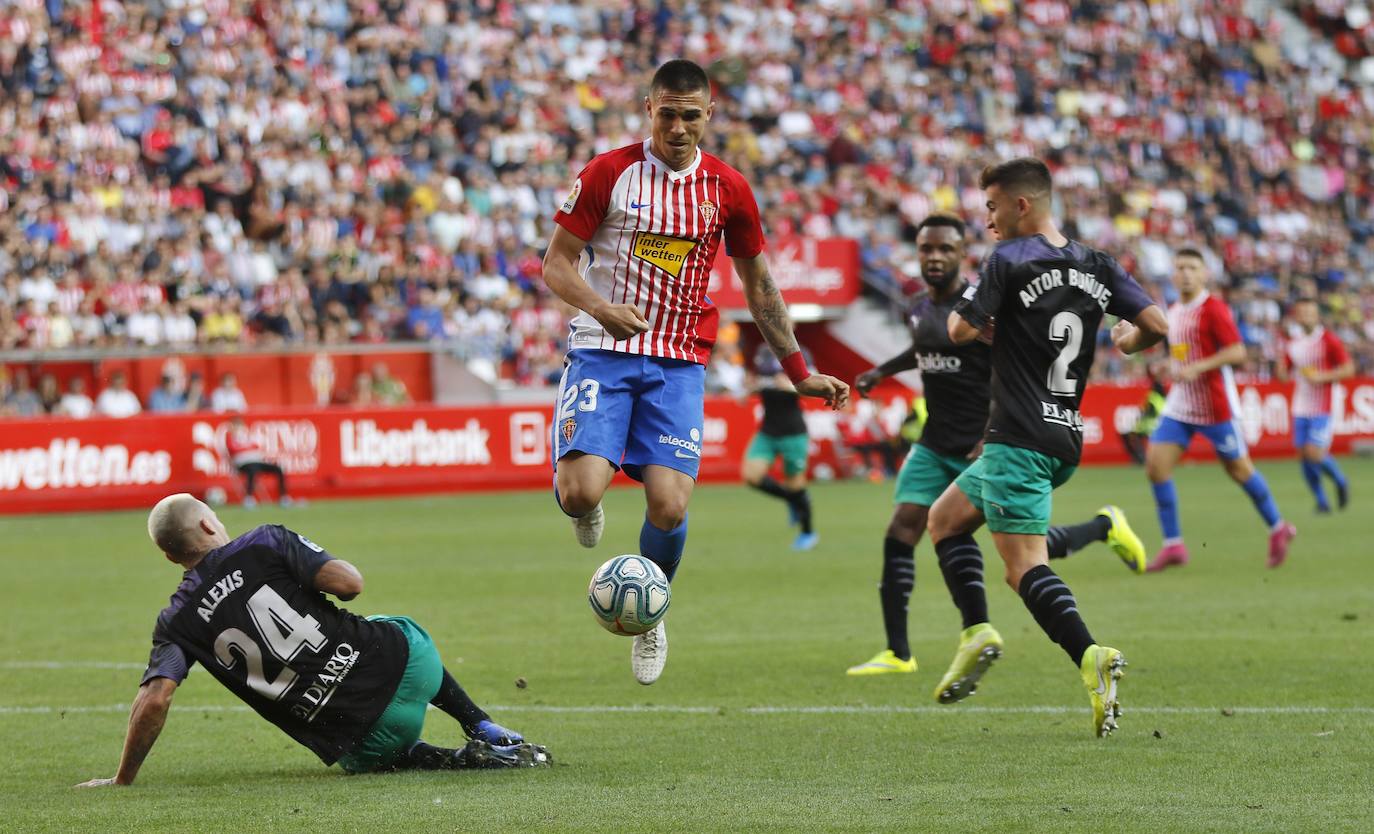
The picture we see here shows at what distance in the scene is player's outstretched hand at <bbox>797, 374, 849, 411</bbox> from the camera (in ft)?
26.1

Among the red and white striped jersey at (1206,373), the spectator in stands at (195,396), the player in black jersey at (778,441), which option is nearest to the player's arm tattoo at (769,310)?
the red and white striped jersey at (1206,373)

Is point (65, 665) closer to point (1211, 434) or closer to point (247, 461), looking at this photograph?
point (1211, 434)

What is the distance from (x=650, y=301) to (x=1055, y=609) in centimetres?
208

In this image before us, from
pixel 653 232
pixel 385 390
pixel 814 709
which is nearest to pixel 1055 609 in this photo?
pixel 814 709

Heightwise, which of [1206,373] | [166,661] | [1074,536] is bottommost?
[1074,536]

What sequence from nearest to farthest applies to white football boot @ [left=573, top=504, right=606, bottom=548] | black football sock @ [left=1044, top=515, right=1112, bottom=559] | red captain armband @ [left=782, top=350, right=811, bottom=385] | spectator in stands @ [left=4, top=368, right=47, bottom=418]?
white football boot @ [left=573, top=504, right=606, bottom=548] → red captain armband @ [left=782, top=350, right=811, bottom=385] → black football sock @ [left=1044, top=515, right=1112, bottom=559] → spectator in stands @ [left=4, top=368, right=47, bottom=418]

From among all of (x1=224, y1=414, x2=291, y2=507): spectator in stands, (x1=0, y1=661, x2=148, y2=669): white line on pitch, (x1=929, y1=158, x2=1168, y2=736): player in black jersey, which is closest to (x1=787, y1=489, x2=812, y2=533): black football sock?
(x1=0, y1=661, x2=148, y2=669): white line on pitch

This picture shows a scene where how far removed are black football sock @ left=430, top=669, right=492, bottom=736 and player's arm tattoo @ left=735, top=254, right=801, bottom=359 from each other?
84.5 inches

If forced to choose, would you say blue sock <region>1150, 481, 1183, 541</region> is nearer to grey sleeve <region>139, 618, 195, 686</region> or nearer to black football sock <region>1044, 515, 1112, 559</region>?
black football sock <region>1044, 515, 1112, 559</region>

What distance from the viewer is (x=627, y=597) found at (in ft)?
23.9

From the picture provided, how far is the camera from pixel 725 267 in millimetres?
33625

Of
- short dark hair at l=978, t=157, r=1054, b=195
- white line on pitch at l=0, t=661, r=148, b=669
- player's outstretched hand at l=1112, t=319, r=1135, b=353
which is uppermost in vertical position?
short dark hair at l=978, t=157, r=1054, b=195

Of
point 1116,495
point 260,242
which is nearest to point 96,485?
point 260,242

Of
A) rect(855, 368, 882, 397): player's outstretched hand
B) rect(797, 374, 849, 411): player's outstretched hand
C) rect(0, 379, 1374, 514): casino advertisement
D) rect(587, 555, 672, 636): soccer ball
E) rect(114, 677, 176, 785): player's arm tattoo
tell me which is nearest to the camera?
rect(114, 677, 176, 785): player's arm tattoo
